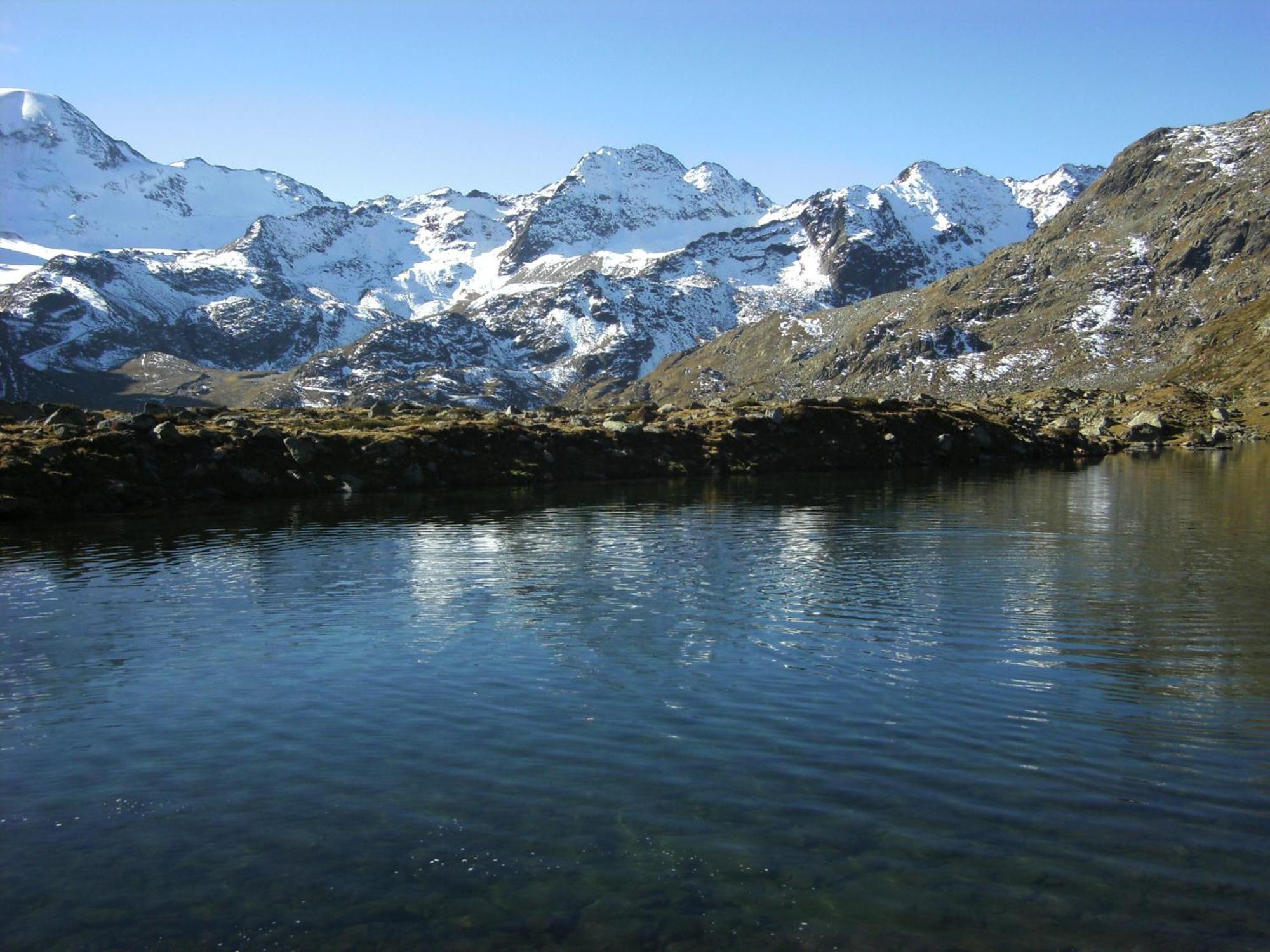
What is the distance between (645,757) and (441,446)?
88.4m

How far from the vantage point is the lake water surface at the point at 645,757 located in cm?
1569

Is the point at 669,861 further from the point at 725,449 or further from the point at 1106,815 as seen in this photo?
the point at 725,449

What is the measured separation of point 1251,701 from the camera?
83.0 ft

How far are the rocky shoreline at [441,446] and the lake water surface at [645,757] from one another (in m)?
38.6

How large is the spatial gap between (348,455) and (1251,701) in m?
89.9

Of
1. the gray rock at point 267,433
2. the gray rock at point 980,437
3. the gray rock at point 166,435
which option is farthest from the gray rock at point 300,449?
the gray rock at point 980,437

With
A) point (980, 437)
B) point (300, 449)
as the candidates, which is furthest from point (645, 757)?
point (980, 437)

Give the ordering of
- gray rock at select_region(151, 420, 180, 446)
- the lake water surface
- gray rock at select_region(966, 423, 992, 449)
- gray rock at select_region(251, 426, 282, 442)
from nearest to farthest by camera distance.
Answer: the lake water surface, gray rock at select_region(151, 420, 180, 446), gray rock at select_region(251, 426, 282, 442), gray rock at select_region(966, 423, 992, 449)

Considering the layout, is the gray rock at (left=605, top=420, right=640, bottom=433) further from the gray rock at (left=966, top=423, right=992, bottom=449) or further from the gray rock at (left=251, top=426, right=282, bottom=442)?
the gray rock at (left=966, top=423, right=992, bottom=449)

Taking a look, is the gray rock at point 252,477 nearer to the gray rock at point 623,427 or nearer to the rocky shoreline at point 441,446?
the rocky shoreline at point 441,446

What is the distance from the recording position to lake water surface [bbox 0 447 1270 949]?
15.7 metres

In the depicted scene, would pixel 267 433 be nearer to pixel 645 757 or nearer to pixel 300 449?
pixel 300 449

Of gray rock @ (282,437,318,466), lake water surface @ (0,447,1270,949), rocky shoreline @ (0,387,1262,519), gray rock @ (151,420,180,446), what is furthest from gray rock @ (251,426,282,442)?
lake water surface @ (0,447,1270,949)

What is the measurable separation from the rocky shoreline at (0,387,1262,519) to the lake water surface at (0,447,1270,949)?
3863cm
